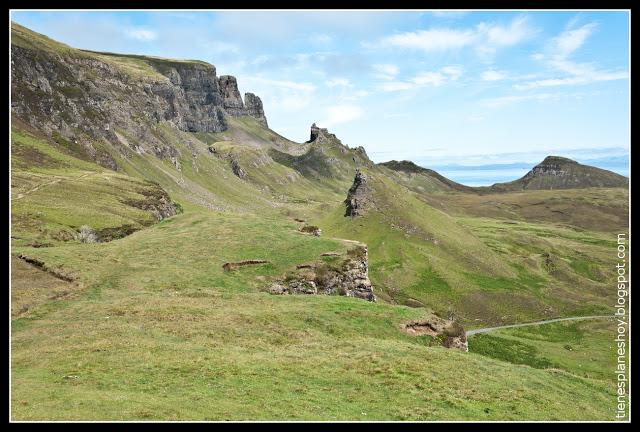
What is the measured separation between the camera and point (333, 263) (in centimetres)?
7612

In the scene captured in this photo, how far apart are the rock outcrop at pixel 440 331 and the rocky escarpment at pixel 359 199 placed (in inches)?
4541

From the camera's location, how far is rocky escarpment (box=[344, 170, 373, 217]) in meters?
173

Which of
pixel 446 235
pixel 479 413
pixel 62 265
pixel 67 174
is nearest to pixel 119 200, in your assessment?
pixel 67 174

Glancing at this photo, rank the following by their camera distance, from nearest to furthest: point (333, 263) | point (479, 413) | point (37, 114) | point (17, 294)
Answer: point (479, 413)
point (17, 294)
point (333, 263)
point (37, 114)

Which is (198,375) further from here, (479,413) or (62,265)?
(62,265)

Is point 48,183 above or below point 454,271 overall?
above

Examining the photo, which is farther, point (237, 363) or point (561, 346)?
point (561, 346)

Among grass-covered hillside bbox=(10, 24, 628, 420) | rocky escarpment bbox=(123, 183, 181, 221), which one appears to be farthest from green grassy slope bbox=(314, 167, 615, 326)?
rocky escarpment bbox=(123, 183, 181, 221)

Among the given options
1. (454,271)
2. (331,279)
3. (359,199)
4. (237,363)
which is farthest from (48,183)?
(237,363)

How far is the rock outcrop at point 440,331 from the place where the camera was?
53906 mm

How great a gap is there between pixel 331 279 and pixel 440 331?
22342mm

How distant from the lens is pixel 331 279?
73562 millimetres

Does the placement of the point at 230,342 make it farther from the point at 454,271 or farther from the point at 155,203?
the point at 454,271

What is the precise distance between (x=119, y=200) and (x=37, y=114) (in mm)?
88761
